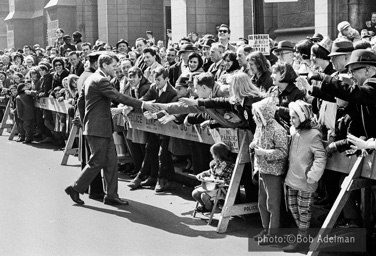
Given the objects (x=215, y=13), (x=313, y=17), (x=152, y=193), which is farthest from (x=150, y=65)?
(x=215, y=13)

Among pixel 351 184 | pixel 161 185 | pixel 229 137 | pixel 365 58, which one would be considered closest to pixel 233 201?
pixel 229 137

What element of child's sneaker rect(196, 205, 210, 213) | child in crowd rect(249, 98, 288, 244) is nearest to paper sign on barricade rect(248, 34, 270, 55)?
child's sneaker rect(196, 205, 210, 213)

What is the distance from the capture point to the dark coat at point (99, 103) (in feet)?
32.7

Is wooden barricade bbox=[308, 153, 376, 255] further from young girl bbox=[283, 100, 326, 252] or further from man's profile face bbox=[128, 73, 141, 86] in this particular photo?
man's profile face bbox=[128, 73, 141, 86]

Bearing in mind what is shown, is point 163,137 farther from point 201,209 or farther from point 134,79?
point 201,209

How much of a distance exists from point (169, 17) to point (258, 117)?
2399 cm

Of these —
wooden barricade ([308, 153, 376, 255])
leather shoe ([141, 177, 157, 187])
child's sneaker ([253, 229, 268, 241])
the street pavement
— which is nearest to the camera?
wooden barricade ([308, 153, 376, 255])

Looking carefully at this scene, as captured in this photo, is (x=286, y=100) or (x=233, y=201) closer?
(x=286, y=100)

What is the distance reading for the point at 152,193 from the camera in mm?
10875

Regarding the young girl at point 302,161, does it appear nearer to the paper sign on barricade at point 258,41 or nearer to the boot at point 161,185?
the paper sign on barricade at point 258,41

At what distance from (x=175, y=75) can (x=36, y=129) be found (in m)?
6.21

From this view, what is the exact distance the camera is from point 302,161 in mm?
7312

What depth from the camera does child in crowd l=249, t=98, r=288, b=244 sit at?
7555 mm

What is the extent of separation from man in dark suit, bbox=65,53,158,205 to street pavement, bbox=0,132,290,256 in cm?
28
